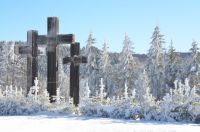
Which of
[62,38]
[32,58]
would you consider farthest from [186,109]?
[32,58]

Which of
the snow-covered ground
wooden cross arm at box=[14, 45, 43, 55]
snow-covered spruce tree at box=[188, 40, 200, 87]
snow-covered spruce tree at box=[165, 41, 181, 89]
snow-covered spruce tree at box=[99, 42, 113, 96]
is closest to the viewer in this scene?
the snow-covered ground

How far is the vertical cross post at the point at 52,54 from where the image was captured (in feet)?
46.6

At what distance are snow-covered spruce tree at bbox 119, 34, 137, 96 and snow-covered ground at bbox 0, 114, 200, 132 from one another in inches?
2257

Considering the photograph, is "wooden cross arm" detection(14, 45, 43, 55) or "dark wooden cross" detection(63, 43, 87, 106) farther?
"wooden cross arm" detection(14, 45, 43, 55)

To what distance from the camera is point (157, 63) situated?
6600 centimetres

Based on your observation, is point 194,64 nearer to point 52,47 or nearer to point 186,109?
point 52,47

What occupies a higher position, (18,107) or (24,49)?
(24,49)

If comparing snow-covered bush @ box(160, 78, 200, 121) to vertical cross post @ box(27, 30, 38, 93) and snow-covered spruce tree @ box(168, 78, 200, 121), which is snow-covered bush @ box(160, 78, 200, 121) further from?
vertical cross post @ box(27, 30, 38, 93)

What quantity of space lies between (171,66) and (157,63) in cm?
209

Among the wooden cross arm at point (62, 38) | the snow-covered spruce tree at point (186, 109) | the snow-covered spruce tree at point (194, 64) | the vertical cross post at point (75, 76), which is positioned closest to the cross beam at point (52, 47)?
the wooden cross arm at point (62, 38)

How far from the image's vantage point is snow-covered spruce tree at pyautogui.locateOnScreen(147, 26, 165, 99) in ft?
215

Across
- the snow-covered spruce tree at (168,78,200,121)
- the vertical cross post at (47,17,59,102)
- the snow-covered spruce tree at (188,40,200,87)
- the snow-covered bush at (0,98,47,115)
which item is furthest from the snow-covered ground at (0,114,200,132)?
the snow-covered spruce tree at (188,40,200,87)

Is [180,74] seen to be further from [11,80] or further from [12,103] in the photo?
[12,103]

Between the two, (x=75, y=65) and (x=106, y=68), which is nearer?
(x=75, y=65)
